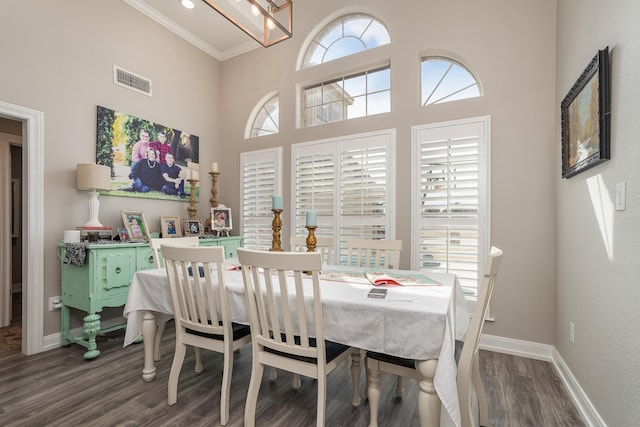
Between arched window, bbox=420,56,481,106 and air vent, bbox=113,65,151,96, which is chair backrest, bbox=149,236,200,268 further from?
arched window, bbox=420,56,481,106

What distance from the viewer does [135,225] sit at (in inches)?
134

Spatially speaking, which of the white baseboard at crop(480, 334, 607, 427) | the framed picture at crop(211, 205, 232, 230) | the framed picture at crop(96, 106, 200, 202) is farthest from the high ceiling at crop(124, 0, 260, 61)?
the white baseboard at crop(480, 334, 607, 427)

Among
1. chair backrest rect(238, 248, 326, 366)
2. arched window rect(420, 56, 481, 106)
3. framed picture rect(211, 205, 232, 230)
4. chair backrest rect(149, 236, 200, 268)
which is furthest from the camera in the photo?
framed picture rect(211, 205, 232, 230)

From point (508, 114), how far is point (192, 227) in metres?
3.68

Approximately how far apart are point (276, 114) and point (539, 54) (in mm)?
3014

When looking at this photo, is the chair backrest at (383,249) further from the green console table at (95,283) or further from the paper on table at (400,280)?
the green console table at (95,283)

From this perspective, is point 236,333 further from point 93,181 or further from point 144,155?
point 144,155

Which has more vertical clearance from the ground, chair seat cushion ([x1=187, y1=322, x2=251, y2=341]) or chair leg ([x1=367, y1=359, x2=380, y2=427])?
chair seat cushion ([x1=187, y1=322, x2=251, y2=341])

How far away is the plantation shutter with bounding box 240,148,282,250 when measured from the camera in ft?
13.5

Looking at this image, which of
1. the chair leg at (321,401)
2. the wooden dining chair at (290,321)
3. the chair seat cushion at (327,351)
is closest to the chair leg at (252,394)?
the wooden dining chair at (290,321)

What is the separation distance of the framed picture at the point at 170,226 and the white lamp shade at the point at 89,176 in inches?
34.2

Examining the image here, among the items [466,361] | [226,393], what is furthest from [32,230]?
[466,361]

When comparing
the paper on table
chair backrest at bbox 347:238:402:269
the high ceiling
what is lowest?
the paper on table

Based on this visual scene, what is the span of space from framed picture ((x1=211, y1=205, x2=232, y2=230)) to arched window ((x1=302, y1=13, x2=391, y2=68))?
2160 millimetres
